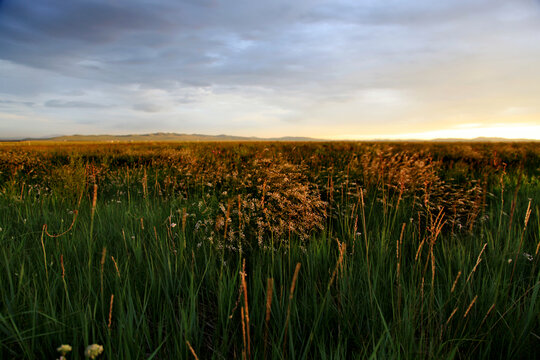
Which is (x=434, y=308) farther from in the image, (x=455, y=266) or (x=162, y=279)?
(x=162, y=279)

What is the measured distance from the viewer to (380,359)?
1255 mm

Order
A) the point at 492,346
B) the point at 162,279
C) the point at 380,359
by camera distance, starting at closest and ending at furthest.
A: the point at 380,359 < the point at 492,346 < the point at 162,279

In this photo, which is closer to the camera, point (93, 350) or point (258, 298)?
point (93, 350)

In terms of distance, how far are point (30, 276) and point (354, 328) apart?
88.2 inches

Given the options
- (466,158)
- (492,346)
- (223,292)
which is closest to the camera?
(492,346)

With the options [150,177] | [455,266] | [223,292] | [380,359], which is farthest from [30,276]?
[150,177]

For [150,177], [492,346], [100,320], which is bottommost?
[492,346]

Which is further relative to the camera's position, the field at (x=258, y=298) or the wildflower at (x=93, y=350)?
the field at (x=258, y=298)

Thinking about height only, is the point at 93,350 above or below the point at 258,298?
above

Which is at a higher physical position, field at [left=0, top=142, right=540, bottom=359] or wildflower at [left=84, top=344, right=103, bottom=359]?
wildflower at [left=84, top=344, right=103, bottom=359]

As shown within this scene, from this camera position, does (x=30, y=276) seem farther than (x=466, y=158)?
No

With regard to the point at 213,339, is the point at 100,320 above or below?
above

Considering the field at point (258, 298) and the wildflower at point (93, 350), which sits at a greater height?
the wildflower at point (93, 350)

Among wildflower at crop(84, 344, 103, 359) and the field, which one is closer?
wildflower at crop(84, 344, 103, 359)
